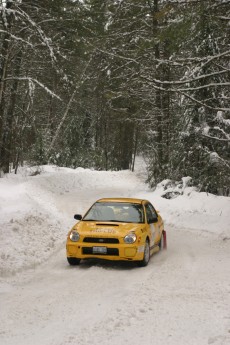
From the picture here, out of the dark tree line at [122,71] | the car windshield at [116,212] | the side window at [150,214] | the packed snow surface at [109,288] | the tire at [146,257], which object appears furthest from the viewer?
A: the dark tree line at [122,71]

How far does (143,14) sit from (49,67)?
19.9ft

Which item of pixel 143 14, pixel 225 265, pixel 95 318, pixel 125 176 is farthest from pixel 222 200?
pixel 125 176

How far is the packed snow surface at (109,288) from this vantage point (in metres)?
5.94

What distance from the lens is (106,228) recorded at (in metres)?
10.5

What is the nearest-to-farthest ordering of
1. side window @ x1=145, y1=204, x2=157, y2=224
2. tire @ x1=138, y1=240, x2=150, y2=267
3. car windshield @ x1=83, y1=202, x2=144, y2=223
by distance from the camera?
tire @ x1=138, y1=240, x2=150, y2=267 → car windshield @ x1=83, y1=202, x2=144, y2=223 → side window @ x1=145, y1=204, x2=157, y2=224

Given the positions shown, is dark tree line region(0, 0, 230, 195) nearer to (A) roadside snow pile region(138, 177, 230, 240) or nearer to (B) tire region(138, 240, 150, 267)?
(A) roadside snow pile region(138, 177, 230, 240)

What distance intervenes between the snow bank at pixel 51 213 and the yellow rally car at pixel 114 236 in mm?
1202

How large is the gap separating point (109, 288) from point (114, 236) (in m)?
2.03

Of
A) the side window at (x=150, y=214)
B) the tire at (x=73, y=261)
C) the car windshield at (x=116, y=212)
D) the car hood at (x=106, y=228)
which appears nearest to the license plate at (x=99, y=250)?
the car hood at (x=106, y=228)

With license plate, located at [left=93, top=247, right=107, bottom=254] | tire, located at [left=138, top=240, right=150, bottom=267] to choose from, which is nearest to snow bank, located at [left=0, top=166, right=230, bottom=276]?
license plate, located at [left=93, top=247, right=107, bottom=254]

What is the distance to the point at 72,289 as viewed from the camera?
27.0ft

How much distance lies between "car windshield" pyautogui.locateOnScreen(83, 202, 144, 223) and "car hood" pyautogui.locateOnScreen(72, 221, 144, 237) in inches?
15.7

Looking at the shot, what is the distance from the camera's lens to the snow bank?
11.4 m

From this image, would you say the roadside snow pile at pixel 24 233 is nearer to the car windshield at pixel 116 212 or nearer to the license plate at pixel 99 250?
the license plate at pixel 99 250
